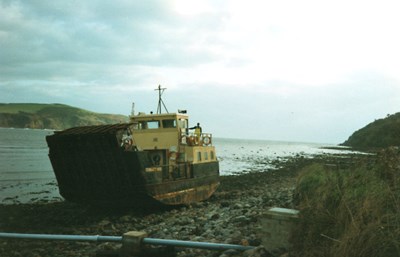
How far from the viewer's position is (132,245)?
5.80 meters

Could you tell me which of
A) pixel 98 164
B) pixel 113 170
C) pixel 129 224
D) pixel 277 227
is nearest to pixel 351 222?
pixel 277 227

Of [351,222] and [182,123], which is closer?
[351,222]

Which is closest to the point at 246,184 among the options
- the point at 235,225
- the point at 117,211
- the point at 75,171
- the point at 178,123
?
the point at 178,123

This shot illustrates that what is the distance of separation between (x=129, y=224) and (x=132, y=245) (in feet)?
24.6

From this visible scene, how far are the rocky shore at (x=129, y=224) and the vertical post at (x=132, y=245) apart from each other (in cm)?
64

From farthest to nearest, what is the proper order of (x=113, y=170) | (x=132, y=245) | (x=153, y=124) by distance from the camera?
(x=153, y=124) → (x=113, y=170) → (x=132, y=245)

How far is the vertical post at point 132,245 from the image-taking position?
5762 millimetres

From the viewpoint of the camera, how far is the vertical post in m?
5.76

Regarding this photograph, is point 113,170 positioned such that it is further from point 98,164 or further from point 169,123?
point 169,123

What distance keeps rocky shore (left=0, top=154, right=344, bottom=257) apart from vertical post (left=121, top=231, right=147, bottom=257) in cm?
64

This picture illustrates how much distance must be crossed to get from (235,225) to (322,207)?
469cm

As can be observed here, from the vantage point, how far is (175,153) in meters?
16.9

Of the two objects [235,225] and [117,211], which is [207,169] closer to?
[117,211]

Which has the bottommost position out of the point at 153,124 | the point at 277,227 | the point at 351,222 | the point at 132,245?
the point at 132,245
